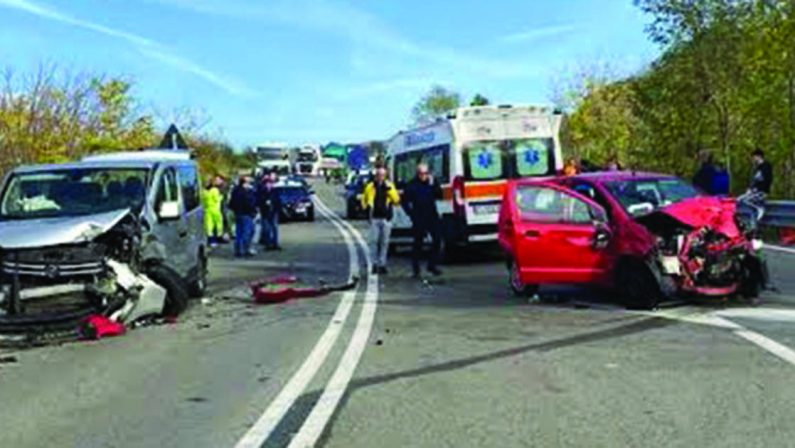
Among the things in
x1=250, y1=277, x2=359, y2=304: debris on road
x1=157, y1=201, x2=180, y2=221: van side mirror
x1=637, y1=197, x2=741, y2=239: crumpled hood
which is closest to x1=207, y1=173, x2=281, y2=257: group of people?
x1=250, y1=277, x2=359, y2=304: debris on road

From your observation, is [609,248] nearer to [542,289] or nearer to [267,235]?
[542,289]

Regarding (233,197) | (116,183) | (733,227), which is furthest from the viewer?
(233,197)

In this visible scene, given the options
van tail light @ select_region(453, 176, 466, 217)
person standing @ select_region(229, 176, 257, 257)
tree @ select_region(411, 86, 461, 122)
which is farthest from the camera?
tree @ select_region(411, 86, 461, 122)

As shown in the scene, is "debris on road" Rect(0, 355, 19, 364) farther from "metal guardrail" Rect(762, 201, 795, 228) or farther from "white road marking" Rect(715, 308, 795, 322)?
"metal guardrail" Rect(762, 201, 795, 228)

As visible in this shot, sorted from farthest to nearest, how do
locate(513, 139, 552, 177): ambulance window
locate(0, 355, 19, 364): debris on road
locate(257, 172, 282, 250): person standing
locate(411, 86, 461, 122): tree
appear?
1. locate(411, 86, 461, 122): tree
2. locate(257, 172, 282, 250): person standing
3. locate(513, 139, 552, 177): ambulance window
4. locate(0, 355, 19, 364): debris on road

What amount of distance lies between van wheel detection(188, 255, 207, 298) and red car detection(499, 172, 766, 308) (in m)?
4.09

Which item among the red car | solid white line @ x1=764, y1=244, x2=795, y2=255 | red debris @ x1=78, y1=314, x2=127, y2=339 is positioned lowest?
solid white line @ x1=764, y1=244, x2=795, y2=255

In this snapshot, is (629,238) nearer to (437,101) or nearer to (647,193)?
(647,193)

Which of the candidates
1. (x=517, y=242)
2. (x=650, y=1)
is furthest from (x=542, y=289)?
(x=650, y=1)

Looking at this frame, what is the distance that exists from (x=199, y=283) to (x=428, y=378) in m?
7.27

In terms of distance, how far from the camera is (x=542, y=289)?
14898mm

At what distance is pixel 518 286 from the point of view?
14516 millimetres

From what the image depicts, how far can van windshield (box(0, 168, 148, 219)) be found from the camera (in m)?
13.2

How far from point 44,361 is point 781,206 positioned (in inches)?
599
